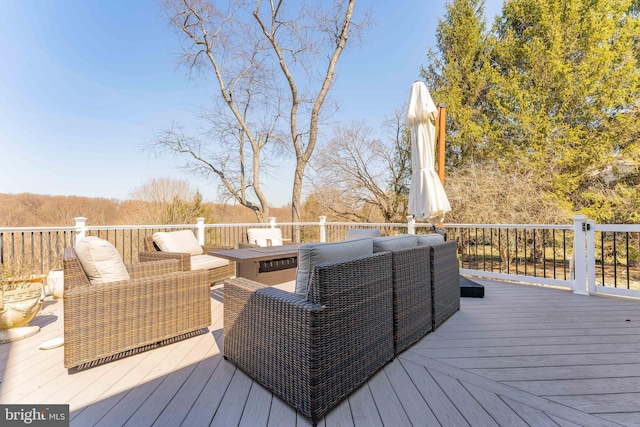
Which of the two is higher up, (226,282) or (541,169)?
(541,169)

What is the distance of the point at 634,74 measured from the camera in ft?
24.3

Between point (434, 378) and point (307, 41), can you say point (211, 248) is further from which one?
point (307, 41)

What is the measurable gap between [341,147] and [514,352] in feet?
27.1

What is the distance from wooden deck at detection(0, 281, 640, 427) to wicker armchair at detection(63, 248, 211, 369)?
0.39ft

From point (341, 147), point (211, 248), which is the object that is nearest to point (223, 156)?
point (341, 147)

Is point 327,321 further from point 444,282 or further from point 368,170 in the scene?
point 368,170

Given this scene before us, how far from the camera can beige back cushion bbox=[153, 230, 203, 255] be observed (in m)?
3.78

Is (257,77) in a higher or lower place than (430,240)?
higher

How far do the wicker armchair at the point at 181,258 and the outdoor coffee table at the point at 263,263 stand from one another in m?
0.33

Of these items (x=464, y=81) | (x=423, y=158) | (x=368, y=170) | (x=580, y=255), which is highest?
(x=464, y=81)

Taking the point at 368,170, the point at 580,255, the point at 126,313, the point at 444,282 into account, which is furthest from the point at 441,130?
the point at 368,170

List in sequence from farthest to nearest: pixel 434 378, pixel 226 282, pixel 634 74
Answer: pixel 634 74 → pixel 226 282 → pixel 434 378

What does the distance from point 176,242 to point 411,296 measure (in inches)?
128

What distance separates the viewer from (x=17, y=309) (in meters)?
2.45
